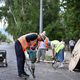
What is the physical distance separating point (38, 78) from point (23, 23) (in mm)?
28664

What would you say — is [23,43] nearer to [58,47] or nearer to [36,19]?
[58,47]

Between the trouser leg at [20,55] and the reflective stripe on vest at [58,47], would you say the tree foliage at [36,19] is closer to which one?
the reflective stripe on vest at [58,47]

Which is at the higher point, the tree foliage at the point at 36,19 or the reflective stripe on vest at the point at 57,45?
the tree foliage at the point at 36,19

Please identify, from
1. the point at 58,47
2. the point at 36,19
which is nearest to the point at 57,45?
the point at 58,47

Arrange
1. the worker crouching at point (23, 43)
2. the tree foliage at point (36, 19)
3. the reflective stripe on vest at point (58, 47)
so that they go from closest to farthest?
1. the worker crouching at point (23, 43)
2. the reflective stripe on vest at point (58, 47)
3. the tree foliage at point (36, 19)

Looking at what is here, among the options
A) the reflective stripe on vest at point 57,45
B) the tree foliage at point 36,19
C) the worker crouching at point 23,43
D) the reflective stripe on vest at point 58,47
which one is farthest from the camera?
the tree foliage at point 36,19

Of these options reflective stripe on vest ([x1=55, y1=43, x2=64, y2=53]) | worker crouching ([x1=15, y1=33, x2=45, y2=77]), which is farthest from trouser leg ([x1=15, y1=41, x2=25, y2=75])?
reflective stripe on vest ([x1=55, y1=43, x2=64, y2=53])

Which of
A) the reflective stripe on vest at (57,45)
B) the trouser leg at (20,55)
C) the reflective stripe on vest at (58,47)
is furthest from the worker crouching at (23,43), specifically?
the reflective stripe on vest at (58,47)

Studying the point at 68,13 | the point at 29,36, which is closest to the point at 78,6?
the point at 68,13

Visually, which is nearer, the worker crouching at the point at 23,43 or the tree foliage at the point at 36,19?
the worker crouching at the point at 23,43

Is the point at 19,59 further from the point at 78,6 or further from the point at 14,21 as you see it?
the point at 14,21

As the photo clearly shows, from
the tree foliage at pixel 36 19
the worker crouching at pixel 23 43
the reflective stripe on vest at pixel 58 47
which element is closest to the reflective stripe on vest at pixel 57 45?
the reflective stripe on vest at pixel 58 47

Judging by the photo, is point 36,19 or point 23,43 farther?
point 36,19

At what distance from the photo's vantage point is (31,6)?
Result: 122 feet
